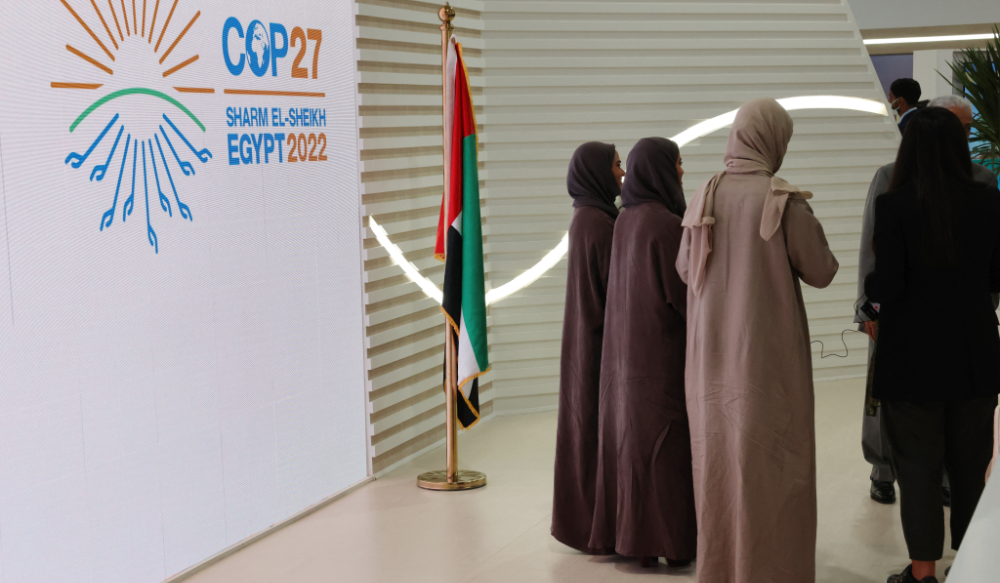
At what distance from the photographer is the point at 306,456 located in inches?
163

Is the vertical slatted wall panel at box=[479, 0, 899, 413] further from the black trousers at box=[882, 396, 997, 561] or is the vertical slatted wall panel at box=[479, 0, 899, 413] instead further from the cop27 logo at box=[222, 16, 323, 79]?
the black trousers at box=[882, 396, 997, 561]

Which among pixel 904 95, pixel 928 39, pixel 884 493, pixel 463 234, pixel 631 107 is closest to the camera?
pixel 884 493

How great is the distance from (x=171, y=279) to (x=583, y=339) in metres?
1.47

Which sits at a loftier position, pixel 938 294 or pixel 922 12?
pixel 922 12

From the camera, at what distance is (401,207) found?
471cm

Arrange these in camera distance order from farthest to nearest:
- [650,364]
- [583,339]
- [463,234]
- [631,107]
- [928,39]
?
[928,39], [631,107], [463,234], [583,339], [650,364]

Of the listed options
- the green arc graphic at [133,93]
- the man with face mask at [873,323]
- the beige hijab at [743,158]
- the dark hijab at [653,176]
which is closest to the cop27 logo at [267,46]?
the green arc graphic at [133,93]

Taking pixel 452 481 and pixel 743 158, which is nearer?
pixel 743 158

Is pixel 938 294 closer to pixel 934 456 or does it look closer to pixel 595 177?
pixel 934 456

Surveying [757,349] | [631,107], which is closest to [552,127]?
[631,107]

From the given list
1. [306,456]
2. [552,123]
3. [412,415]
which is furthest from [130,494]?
[552,123]

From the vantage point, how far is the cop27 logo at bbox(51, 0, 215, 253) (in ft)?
10.0

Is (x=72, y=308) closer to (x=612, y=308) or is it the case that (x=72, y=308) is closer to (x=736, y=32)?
(x=612, y=308)

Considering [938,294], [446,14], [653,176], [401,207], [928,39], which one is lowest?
[938,294]
